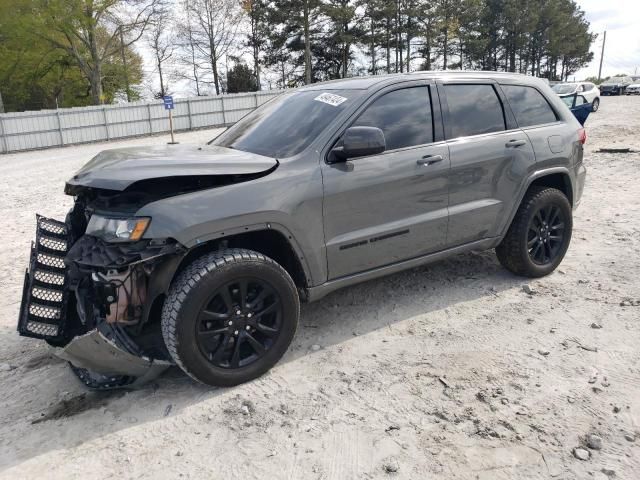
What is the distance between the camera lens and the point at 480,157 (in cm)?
425

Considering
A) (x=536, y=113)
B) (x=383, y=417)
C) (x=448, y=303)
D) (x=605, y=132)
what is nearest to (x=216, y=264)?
(x=383, y=417)

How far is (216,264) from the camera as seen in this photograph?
3.07 meters

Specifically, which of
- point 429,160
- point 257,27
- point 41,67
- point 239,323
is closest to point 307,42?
point 257,27

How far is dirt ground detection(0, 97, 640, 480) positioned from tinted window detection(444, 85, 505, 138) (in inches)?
56.6

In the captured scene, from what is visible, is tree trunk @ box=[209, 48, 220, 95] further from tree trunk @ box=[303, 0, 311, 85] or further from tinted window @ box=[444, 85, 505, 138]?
tinted window @ box=[444, 85, 505, 138]

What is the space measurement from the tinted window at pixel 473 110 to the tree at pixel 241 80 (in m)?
→ 39.7

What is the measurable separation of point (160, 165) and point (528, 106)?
3.40 metres

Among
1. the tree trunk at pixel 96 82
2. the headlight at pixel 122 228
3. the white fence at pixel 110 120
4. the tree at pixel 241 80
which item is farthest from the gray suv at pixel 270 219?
the tree at pixel 241 80

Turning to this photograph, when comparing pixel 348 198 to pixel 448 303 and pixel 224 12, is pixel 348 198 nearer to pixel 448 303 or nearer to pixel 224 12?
pixel 448 303

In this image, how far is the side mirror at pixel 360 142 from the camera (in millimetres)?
3385

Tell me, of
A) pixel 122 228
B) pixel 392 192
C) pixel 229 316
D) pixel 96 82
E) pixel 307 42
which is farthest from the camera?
pixel 307 42

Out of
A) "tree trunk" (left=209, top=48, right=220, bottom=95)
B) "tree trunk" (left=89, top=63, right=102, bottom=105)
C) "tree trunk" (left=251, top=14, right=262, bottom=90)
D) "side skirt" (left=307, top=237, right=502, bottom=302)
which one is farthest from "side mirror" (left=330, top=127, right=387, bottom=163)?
"tree trunk" (left=209, top=48, right=220, bottom=95)

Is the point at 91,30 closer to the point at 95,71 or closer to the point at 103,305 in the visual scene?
the point at 95,71

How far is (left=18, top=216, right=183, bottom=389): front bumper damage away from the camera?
9.64 feet
